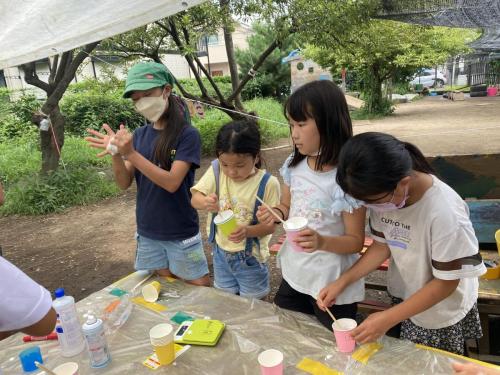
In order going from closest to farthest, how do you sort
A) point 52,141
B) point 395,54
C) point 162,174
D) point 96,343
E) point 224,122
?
1. point 96,343
2. point 162,174
3. point 52,141
4. point 224,122
5. point 395,54

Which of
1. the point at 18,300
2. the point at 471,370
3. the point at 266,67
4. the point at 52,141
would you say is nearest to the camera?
the point at 18,300

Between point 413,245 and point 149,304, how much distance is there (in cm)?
Answer: 121

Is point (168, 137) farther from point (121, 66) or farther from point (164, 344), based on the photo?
point (121, 66)

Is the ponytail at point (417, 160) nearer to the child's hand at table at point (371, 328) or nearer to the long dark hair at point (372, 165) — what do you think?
the long dark hair at point (372, 165)

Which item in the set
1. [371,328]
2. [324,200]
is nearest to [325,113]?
[324,200]

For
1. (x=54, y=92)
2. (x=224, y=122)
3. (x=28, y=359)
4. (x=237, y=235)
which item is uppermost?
(x=54, y=92)

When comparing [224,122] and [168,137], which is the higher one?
[168,137]

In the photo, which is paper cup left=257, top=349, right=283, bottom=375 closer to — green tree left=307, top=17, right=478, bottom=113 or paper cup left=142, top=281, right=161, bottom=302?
paper cup left=142, top=281, right=161, bottom=302

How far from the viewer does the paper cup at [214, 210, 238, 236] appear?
171cm

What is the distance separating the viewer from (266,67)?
19141 mm

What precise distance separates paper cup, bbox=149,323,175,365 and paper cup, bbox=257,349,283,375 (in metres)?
0.34

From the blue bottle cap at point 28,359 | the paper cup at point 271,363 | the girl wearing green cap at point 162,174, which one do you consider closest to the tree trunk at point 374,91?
the girl wearing green cap at point 162,174

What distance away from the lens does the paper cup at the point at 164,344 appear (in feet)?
4.59

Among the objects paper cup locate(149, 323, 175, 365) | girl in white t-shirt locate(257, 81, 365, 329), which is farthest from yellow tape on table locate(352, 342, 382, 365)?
paper cup locate(149, 323, 175, 365)
